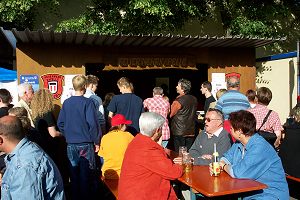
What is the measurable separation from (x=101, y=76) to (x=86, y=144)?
668 cm

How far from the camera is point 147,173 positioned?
3.45m

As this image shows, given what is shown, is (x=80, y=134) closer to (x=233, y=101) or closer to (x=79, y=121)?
(x=79, y=121)

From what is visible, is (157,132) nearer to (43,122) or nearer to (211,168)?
(211,168)

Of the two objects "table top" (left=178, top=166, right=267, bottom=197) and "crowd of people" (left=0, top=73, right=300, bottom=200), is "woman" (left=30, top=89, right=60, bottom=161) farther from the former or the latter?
"table top" (left=178, top=166, right=267, bottom=197)

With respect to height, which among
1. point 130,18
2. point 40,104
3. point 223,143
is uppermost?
point 130,18

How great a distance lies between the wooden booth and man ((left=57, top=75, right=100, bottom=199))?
196 cm

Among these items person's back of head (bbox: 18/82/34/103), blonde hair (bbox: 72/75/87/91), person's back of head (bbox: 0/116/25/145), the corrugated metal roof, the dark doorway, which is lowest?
person's back of head (bbox: 0/116/25/145)

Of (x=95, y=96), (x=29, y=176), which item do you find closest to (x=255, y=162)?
(x=29, y=176)

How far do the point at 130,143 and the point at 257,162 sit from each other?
1.19m

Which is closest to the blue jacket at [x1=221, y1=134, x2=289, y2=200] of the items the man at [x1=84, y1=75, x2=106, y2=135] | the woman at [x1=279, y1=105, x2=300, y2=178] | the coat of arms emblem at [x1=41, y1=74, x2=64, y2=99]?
the woman at [x1=279, y1=105, x2=300, y2=178]

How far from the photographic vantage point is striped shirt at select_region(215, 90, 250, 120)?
6.05 m

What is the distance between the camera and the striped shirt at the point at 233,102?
238 inches

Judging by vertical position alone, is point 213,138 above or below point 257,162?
above

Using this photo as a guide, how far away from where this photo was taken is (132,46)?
881 centimetres
